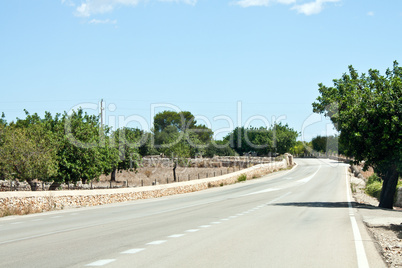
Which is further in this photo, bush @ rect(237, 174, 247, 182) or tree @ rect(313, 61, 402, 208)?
bush @ rect(237, 174, 247, 182)

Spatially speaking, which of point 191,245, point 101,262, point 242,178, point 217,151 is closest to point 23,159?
point 191,245

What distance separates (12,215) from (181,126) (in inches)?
5156

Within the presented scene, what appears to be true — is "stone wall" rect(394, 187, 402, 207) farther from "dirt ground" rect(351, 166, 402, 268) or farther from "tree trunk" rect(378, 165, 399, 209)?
"dirt ground" rect(351, 166, 402, 268)

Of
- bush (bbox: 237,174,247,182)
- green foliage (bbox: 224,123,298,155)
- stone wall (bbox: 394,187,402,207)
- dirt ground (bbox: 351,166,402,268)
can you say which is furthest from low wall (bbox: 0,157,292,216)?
green foliage (bbox: 224,123,298,155)

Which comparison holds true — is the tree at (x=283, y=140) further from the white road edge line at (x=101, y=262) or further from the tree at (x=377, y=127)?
the white road edge line at (x=101, y=262)

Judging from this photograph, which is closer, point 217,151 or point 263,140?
point 217,151

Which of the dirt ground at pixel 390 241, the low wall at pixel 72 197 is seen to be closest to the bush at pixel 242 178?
the low wall at pixel 72 197

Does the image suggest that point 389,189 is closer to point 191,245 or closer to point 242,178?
point 191,245

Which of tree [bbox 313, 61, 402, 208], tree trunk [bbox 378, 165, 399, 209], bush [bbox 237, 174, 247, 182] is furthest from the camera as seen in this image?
bush [bbox 237, 174, 247, 182]

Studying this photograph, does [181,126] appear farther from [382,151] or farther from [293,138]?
[382,151]

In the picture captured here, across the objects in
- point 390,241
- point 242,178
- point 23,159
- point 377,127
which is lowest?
point 242,178

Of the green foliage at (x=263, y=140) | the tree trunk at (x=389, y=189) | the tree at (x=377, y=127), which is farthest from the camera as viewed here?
the green foliage at (x=263, y=140)

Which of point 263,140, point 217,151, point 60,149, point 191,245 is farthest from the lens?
point 263,140

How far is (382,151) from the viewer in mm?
25141
